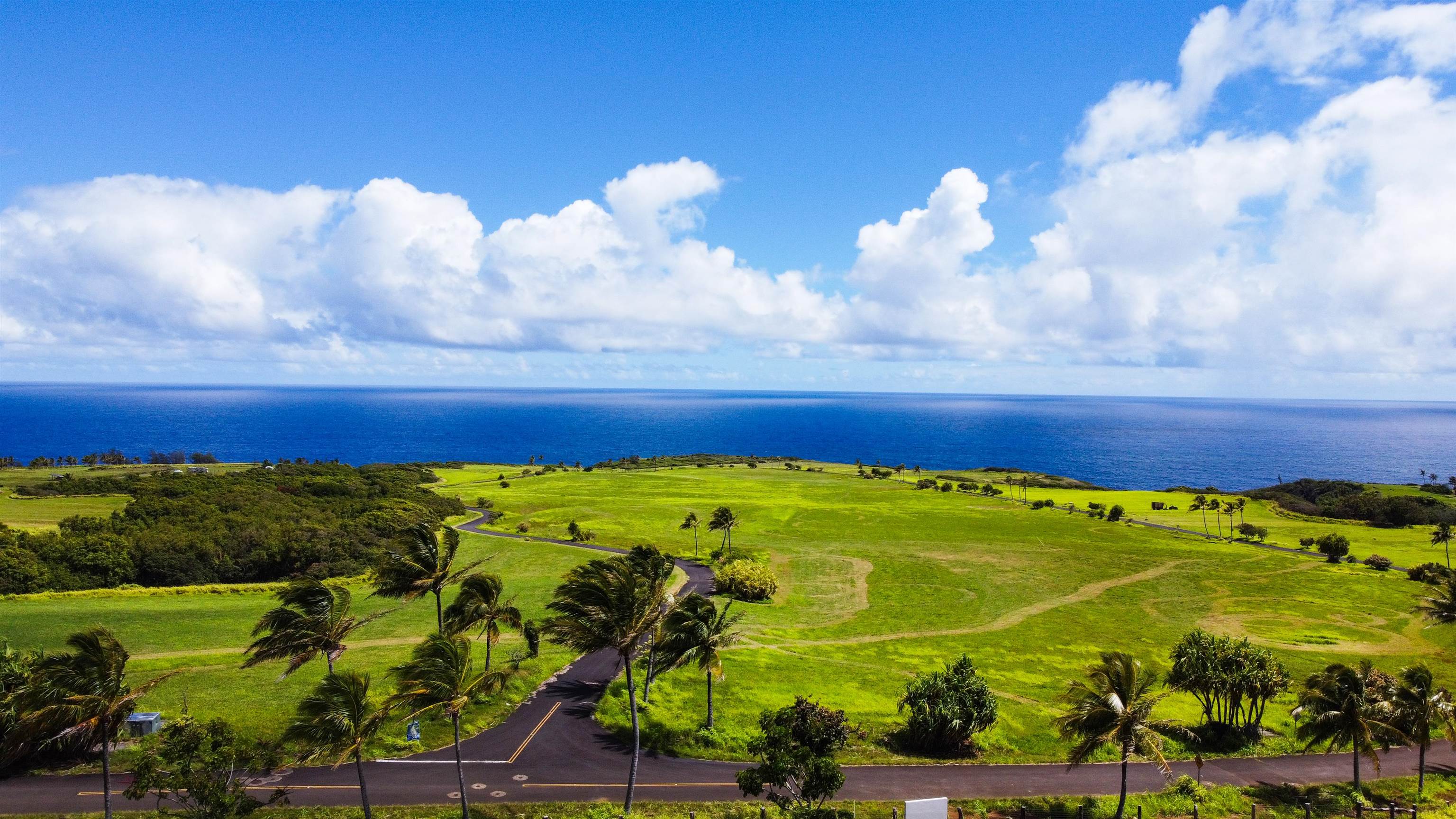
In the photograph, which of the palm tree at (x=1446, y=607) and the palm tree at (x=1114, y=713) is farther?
the palm tree at (x=1446, y=607)

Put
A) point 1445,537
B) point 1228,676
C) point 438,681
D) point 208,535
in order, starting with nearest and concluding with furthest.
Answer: point 438,681 < point 1228,676 < point 208,535 < point 1445,537

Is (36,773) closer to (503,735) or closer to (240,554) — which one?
(503,735)

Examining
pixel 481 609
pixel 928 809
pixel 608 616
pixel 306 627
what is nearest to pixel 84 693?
pixel 306 627

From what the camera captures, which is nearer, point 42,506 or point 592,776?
point 592,776

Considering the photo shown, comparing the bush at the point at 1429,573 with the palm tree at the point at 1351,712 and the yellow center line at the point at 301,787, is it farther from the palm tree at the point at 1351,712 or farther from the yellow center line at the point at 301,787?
the yellow center line at the point at 301,787

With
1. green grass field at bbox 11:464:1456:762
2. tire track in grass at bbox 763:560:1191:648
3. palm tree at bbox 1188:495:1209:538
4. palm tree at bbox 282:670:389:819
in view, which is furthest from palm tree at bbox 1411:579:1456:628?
palm tree at bbox 1188:495:1209:538

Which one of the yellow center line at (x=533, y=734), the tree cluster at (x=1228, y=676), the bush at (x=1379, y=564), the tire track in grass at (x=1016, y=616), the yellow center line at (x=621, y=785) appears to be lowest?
the tire track in grass at (x=1016, y=616)

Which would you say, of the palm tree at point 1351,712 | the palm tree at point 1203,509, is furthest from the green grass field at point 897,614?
the palm tree at point 1351,712

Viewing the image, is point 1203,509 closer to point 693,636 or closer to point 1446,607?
point 1446,607
